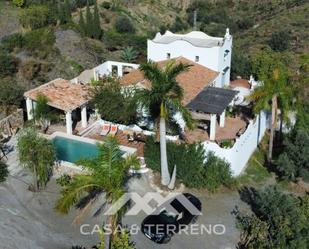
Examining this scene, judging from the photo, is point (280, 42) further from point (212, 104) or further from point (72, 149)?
point (72, 149)

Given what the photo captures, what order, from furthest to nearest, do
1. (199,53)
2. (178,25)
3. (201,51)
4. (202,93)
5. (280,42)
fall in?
(178,25) → (280,42) → (199,53) → (201,51) → (202,93)

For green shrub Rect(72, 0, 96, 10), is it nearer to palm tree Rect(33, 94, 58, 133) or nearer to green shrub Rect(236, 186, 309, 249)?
palm tree Rect(33, 94, 58, 133)

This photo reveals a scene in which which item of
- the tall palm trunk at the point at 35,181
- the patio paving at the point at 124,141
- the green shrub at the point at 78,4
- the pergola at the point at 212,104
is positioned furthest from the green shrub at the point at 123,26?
the tall palm trunk at the point at 35,181

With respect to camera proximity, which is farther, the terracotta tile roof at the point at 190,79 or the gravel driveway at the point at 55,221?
the terracotta tile roof at the point at 190,79

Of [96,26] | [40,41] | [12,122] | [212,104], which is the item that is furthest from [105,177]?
[96,26]

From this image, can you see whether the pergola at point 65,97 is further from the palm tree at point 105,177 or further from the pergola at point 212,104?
the palm tree at point 105,177

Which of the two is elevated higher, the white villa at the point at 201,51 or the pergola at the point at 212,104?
the white villa at the point at 201,51

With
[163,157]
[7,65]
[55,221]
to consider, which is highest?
[7,65]

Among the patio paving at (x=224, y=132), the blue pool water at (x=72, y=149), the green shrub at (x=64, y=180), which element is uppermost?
the patio paving at (x=224, y=132)
